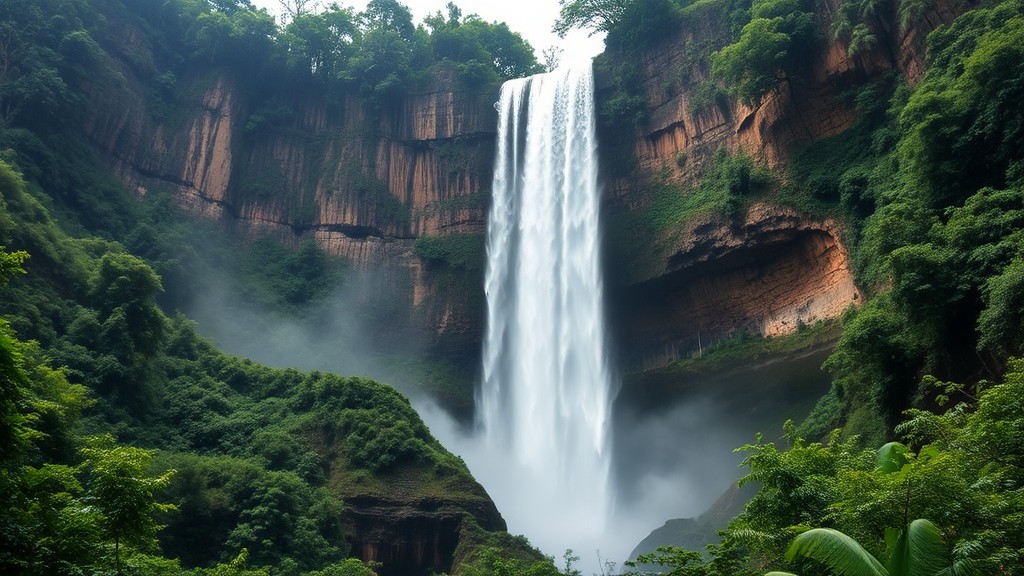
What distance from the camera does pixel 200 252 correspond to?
35500mm

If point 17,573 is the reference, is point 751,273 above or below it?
above

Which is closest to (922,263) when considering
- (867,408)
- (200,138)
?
(867,408)

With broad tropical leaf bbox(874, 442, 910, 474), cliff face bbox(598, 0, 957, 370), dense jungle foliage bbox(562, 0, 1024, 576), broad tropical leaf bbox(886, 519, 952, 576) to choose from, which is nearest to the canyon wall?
cliff face bbox(598, 0, 957, 370)

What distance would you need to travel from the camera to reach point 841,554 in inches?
245

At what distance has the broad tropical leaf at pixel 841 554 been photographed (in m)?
6.14

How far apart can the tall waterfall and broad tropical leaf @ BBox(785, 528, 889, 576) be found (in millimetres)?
23101

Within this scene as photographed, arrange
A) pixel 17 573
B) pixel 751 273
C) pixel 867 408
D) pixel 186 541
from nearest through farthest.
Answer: pixel 17 573
pixel 867 408
pixel 186 541
pixel 751 273

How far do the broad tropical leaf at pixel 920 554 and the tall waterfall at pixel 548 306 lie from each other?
75.6ft

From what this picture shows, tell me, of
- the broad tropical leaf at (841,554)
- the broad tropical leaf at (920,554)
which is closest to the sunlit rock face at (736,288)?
the broad tropical leaf at (920,554)

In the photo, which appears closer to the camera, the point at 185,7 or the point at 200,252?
the point at 200,252

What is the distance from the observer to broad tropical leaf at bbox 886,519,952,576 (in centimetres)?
635

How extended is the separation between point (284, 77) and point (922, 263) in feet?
118

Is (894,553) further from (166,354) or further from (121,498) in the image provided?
(166,354)

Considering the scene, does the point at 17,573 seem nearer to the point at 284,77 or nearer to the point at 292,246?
the point at 292,246
